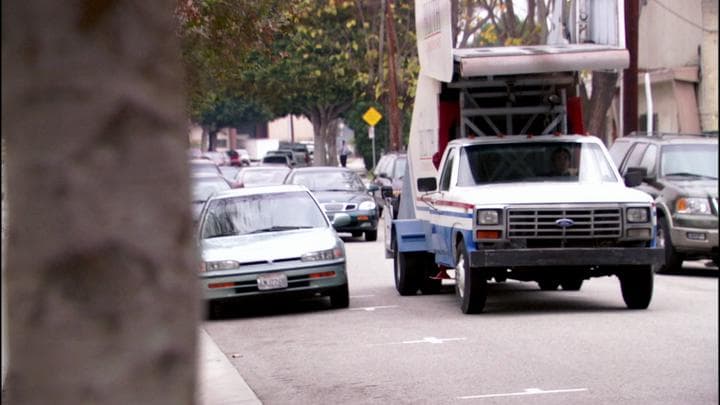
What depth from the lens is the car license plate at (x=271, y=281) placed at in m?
15.0

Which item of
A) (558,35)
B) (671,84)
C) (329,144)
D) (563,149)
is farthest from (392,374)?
(329,144)

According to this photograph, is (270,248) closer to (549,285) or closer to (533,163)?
(533,163)

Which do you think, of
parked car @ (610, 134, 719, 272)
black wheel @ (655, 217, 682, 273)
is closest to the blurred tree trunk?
parked car @ (610, 134, 719, 272)

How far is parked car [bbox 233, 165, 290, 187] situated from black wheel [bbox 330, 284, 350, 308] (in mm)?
19281

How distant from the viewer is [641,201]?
14.1 metres

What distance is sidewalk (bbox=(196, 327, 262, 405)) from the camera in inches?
380

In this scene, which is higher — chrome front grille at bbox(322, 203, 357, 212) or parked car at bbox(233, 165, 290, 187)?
parked car at bbox(233, 165, 290, 187)

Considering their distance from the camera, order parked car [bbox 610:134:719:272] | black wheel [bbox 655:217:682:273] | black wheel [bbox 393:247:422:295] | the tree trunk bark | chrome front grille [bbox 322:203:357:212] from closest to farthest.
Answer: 1. black wheel [bbox 393:247:422:295]
2. parked car [bbox 610:134:719:272]
3. black wheel [bbox 655:217:682:273]
4. chrome front grille [bbox 322:203:357:212]
5. the tree trunk bark

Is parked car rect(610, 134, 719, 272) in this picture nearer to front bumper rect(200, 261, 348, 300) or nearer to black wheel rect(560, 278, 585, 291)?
black wheel rect(560, 278, 585, 291)

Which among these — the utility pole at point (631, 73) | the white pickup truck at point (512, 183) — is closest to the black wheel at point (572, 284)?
the white pickup truck at point (512, 183)

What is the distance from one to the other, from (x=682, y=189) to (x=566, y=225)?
236 inches

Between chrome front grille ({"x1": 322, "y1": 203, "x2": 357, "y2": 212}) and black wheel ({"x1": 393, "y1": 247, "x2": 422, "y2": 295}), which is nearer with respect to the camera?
black wheel ({"x1": 393, "y1": 247, "x2": 422, "y2": 295})

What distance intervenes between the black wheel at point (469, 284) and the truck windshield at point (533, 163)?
3.37 feet

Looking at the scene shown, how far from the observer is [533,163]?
15281 millimetres
